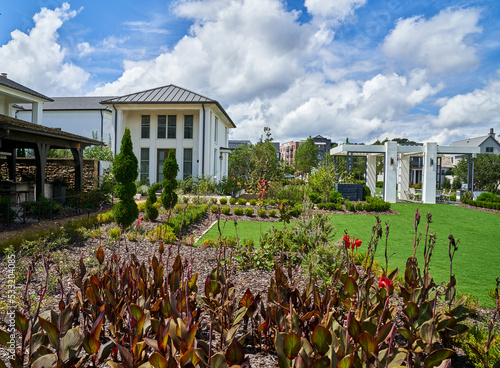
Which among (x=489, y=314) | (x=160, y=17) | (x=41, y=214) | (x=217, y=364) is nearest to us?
(x=217, y=364)

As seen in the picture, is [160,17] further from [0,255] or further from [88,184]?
[88,184]

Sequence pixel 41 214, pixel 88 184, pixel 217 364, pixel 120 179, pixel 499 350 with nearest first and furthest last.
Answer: pixel 217 364 < pixel 499 350 < pixel 120 179 < pixel 41 214 < pixel 88 184

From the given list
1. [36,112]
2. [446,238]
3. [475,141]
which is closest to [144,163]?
[36,112]

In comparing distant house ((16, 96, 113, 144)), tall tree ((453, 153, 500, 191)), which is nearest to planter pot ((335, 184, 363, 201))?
tall tree ((453, 153, 500, 191))

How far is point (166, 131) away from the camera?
21203 millimetres

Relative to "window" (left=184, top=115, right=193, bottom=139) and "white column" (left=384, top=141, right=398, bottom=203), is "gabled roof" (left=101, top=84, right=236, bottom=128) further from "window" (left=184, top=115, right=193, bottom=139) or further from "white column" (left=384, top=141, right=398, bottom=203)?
"white column" (left=384, top=141, right=398, bottom=203)

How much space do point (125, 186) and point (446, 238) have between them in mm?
9244

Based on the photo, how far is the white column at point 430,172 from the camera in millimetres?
19625

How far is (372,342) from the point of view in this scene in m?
1.86

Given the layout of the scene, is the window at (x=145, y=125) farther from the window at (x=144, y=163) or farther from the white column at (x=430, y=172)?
the white column at (x=430, y=172)

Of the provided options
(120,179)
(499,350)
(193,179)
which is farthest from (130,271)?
(193,179)

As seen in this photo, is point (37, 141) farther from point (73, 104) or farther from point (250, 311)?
point (73, 104)

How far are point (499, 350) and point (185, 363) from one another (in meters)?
2.52

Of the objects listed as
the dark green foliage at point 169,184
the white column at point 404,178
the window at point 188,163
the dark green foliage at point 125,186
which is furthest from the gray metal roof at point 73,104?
the white column at point 404,178
